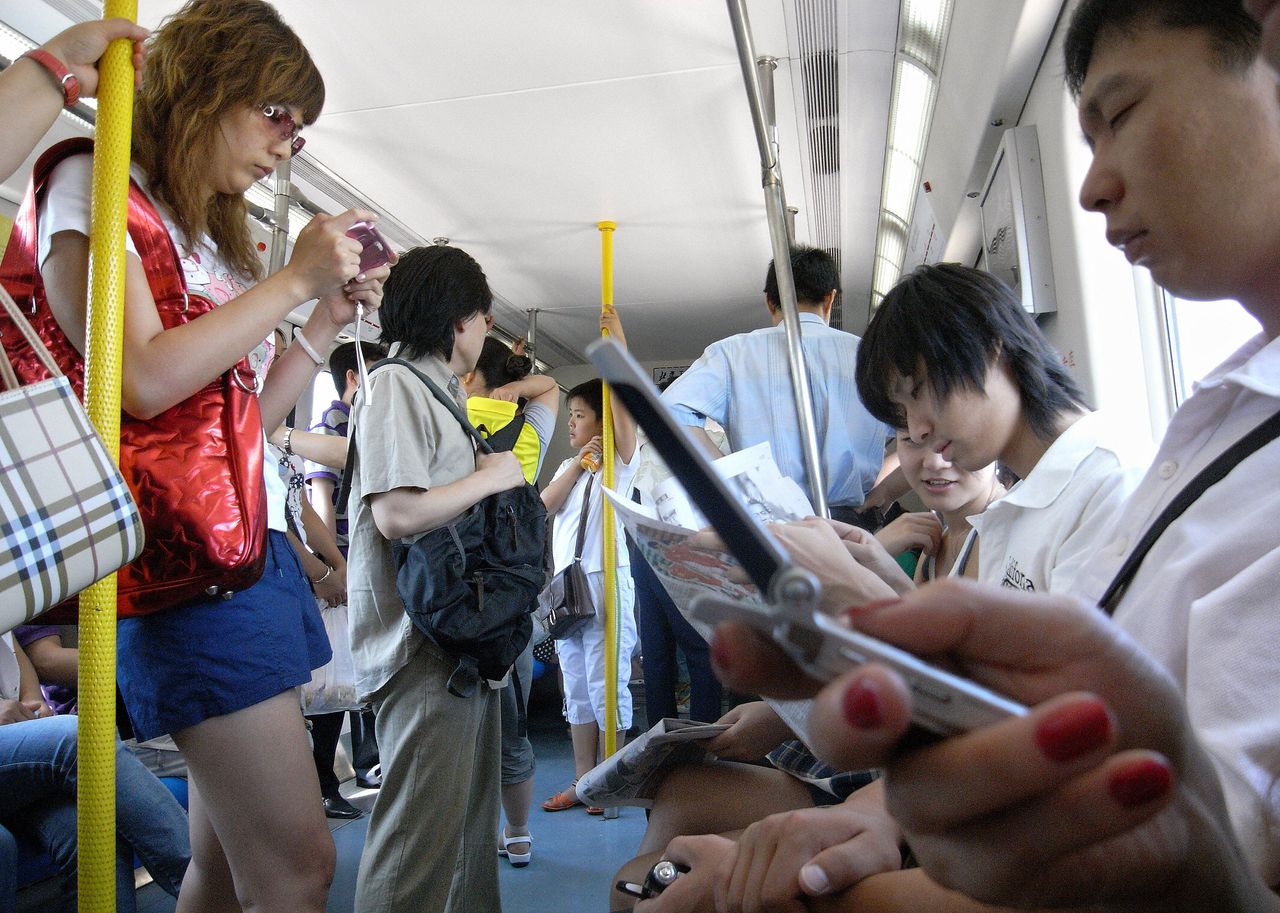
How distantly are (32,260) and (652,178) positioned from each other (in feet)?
10.8

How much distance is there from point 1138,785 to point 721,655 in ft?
0.54

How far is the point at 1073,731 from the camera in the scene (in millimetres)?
320

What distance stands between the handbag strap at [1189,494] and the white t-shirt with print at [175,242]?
41.2 inches

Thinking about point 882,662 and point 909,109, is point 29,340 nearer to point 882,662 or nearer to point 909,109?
point 882,662

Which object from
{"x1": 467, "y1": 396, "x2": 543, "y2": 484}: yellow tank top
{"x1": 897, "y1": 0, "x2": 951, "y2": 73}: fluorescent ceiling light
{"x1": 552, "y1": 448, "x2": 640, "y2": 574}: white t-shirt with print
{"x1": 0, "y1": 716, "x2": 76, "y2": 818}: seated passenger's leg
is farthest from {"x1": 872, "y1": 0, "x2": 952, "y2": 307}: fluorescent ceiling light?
{"x1": 0, "y1": 716, "x2": 76, "y2": 818}: seated passenger's leg

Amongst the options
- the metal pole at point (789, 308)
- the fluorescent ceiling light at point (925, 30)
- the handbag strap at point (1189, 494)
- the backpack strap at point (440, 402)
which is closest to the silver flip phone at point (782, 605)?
the handbag strap at point (1189, 494)

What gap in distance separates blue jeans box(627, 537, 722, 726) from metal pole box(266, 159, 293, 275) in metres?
1.48

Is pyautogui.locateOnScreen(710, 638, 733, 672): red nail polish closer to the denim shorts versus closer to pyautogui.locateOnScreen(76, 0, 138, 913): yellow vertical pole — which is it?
pyautogui.locateOnScreen(76, 0, 138, 913): yellow vertical pole

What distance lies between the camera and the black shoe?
11.0ft

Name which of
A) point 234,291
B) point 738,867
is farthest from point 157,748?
point 738,867

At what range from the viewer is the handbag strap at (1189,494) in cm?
67

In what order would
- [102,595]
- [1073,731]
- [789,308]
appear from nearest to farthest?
[1073,731], [102,595], [789,308]

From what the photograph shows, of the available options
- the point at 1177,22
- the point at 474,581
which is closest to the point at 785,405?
the point at 474,581

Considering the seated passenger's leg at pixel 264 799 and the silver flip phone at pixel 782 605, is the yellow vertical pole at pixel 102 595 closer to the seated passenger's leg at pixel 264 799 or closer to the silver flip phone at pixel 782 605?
the seated passenger's leg at pixel 264 799
